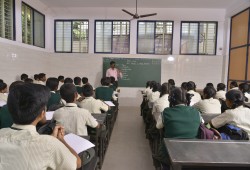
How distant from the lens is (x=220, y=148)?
1.59 meters

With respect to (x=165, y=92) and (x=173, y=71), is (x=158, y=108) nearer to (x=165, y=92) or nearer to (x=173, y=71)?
(x=165, y=92)

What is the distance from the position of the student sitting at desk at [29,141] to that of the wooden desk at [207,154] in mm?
679

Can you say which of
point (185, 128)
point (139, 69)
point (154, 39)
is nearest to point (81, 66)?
point (139, 69)

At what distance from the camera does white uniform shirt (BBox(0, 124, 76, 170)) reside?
0.98 metres

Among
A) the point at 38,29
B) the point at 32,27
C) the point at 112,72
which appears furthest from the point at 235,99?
the point at 38,29

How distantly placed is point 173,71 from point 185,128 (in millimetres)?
5977

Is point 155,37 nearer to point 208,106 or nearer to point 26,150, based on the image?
point 208,106

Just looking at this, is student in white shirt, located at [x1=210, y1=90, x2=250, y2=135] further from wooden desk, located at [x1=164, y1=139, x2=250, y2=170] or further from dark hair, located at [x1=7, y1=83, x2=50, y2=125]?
dark hair, located at [x1=7, y1=83, x2=50, y2=125]

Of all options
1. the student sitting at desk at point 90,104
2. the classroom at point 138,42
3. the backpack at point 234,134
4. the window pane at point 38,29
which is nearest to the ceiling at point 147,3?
the classroom at point 138,42

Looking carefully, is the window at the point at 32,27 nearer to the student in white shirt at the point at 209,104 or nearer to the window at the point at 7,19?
the window at the point at 7,19

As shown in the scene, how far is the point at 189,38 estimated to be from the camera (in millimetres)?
7805

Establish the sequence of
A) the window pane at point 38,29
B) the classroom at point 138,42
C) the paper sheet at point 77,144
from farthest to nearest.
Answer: the classroom at point 138,42 < the window pane at point 38,29 < the paper sheet at point 77,144

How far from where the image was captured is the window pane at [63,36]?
7996 millimetres

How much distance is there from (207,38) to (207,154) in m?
7.04
